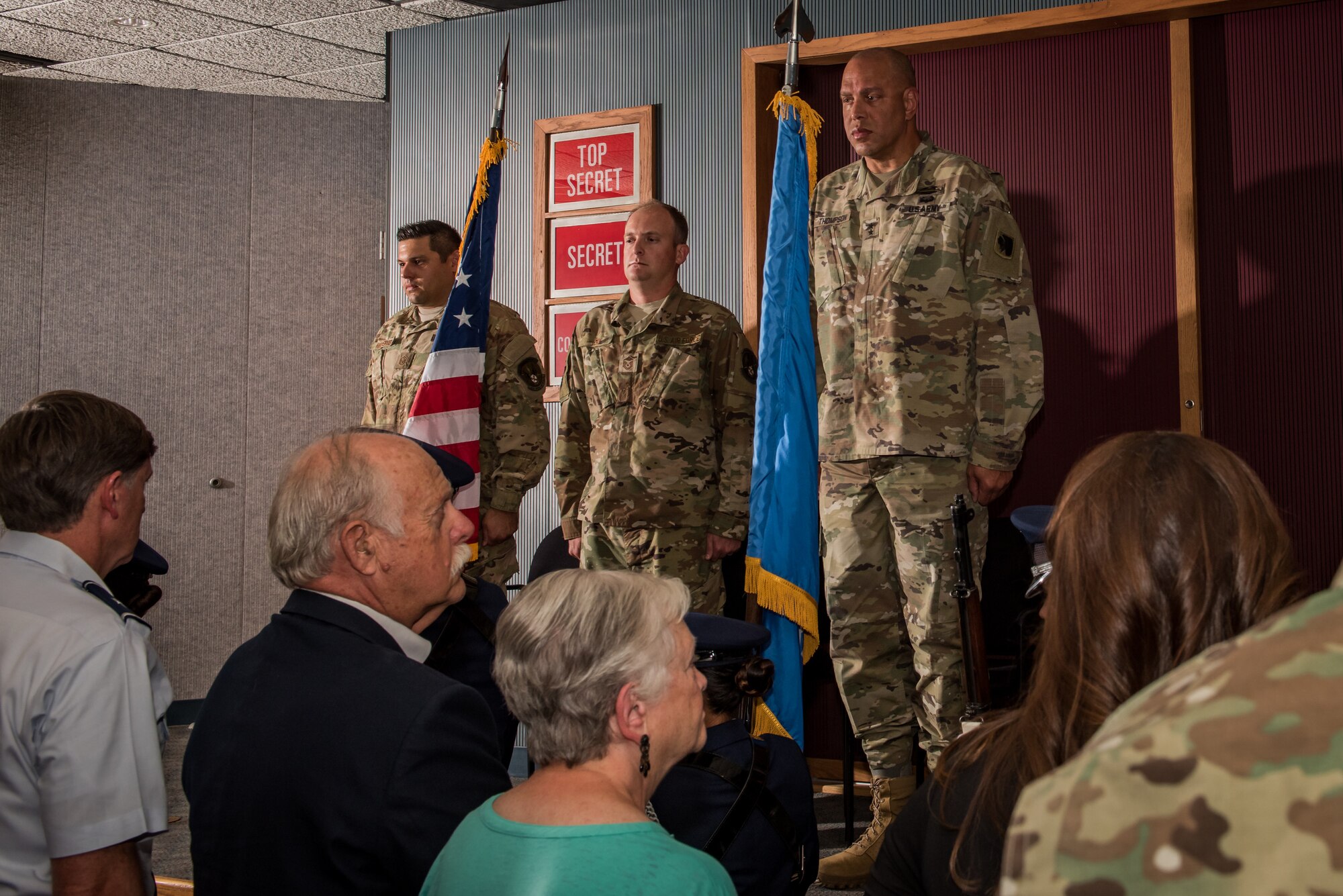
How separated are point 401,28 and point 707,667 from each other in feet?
11.3

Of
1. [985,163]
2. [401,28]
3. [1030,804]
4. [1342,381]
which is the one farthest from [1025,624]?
[401,28]

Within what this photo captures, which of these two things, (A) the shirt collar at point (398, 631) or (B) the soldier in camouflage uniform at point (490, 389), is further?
(B) the soldier in camouflage uniform at point (490, 389)

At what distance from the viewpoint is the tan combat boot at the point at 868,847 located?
8.27 feet

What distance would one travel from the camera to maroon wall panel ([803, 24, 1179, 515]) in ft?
10.9

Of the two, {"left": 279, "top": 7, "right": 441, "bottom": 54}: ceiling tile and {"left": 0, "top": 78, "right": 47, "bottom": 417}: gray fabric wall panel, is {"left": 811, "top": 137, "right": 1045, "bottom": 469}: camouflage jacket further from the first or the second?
{"left": 0, "top": 78, "right": 47, "bottom": 417}: gray fabric wall panel

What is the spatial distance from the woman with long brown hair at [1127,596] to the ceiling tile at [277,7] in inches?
163

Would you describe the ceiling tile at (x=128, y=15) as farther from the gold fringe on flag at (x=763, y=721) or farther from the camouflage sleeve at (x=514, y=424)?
the gold fringe on flag at (x=763, y=721)

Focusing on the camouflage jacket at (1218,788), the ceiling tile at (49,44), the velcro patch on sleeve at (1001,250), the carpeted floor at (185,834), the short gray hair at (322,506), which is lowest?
the carpeted floor at (185,834)

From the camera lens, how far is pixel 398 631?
56.0 inches

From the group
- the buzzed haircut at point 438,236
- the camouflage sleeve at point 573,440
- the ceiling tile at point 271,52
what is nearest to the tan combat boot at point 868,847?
the camouflage sleeve at point 573,440

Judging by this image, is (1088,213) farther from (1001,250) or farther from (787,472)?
(787,472)

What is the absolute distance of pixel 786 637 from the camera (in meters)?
2.98

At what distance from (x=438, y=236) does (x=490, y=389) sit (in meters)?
0.57

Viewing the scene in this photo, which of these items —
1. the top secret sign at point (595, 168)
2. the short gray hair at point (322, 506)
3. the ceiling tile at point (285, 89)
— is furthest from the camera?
the ceiling tile at point (285, 89)
